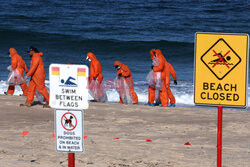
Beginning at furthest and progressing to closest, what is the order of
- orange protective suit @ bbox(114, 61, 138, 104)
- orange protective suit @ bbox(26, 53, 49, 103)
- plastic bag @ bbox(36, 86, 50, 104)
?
1. orange protective suit @ bbox(114, 61, 138, 104)
2. plastic bag @ bbox(36, 86, 50, 104)
3. orange protective suit @ bbox(26, 53, 49, 103)

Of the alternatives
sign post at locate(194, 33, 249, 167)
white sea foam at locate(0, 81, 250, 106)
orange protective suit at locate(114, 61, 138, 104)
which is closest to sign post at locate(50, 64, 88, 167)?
sign post at locate(194, 33, 249, 167)

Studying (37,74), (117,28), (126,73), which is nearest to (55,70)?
(37,74)

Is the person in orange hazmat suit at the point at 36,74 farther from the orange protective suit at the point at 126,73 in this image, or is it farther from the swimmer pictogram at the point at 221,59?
the swimmer pictogram at the point at 221,59

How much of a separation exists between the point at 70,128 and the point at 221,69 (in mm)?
1616

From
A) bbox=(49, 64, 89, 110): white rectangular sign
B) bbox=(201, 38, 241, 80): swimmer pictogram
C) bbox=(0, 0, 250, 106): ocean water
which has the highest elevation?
bbox=(0, 0, 250, 106): ocean water

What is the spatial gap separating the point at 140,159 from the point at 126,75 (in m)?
6.92

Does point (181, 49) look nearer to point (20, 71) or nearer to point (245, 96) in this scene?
point (20, 71)

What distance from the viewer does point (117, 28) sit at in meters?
44.4

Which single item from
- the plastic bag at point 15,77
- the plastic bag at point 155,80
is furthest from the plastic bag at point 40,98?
the plastic bag at point 155,80

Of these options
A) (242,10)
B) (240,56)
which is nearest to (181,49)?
(242,10)

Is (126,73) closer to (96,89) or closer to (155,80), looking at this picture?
(96,89)

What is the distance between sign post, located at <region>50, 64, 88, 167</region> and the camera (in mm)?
5891

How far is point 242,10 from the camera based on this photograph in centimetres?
5100

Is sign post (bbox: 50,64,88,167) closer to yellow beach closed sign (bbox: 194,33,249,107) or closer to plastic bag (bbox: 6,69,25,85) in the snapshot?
yellow beach closed sign (bbox: 194,33,249,107)
